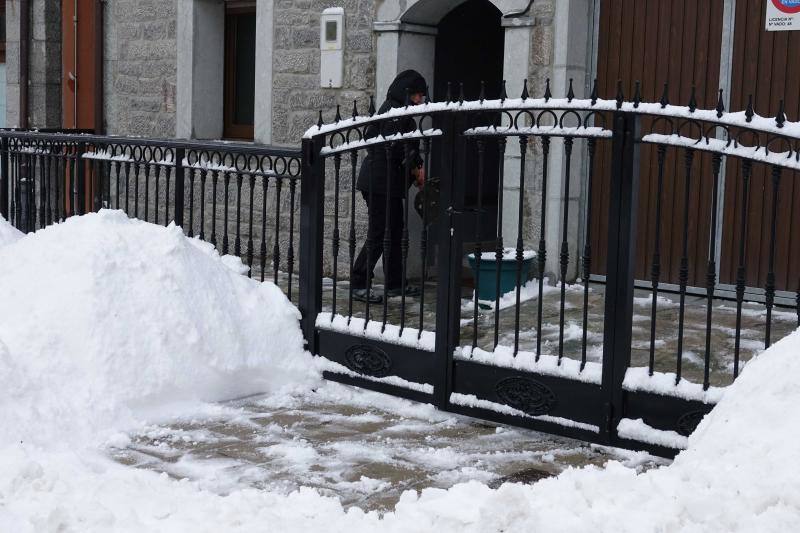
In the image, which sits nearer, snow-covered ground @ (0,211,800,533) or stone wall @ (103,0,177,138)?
snow-covered ground @ (0,211,800,533)

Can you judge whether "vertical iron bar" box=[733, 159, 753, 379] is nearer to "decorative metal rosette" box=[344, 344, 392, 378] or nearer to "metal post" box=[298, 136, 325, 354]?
"decorative metal rosette" box=[344, 344, 392, 378]

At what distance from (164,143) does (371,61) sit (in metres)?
3.28

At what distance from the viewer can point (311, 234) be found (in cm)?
671

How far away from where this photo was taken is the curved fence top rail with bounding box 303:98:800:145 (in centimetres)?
473

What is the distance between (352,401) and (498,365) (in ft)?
3.04

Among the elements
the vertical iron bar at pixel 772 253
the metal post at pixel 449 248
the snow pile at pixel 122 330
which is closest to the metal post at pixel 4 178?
the snow pile at pixel 122 330

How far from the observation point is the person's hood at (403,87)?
8.65 metres

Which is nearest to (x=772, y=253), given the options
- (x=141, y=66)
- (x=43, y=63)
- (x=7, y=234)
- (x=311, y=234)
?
(x=311, y=234)

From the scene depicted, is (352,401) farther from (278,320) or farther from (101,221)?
(101,221)

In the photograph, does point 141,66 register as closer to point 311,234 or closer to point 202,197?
point 202,197

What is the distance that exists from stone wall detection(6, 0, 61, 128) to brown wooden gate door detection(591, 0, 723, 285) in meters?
7.80

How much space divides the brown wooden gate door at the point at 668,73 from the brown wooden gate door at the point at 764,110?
19cm

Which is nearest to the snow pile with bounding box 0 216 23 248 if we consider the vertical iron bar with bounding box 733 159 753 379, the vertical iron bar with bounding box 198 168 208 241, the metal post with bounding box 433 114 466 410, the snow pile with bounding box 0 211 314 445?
the vertical iron bar with bounding box 198 168 208 241

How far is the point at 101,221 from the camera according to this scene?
644 centimetres
